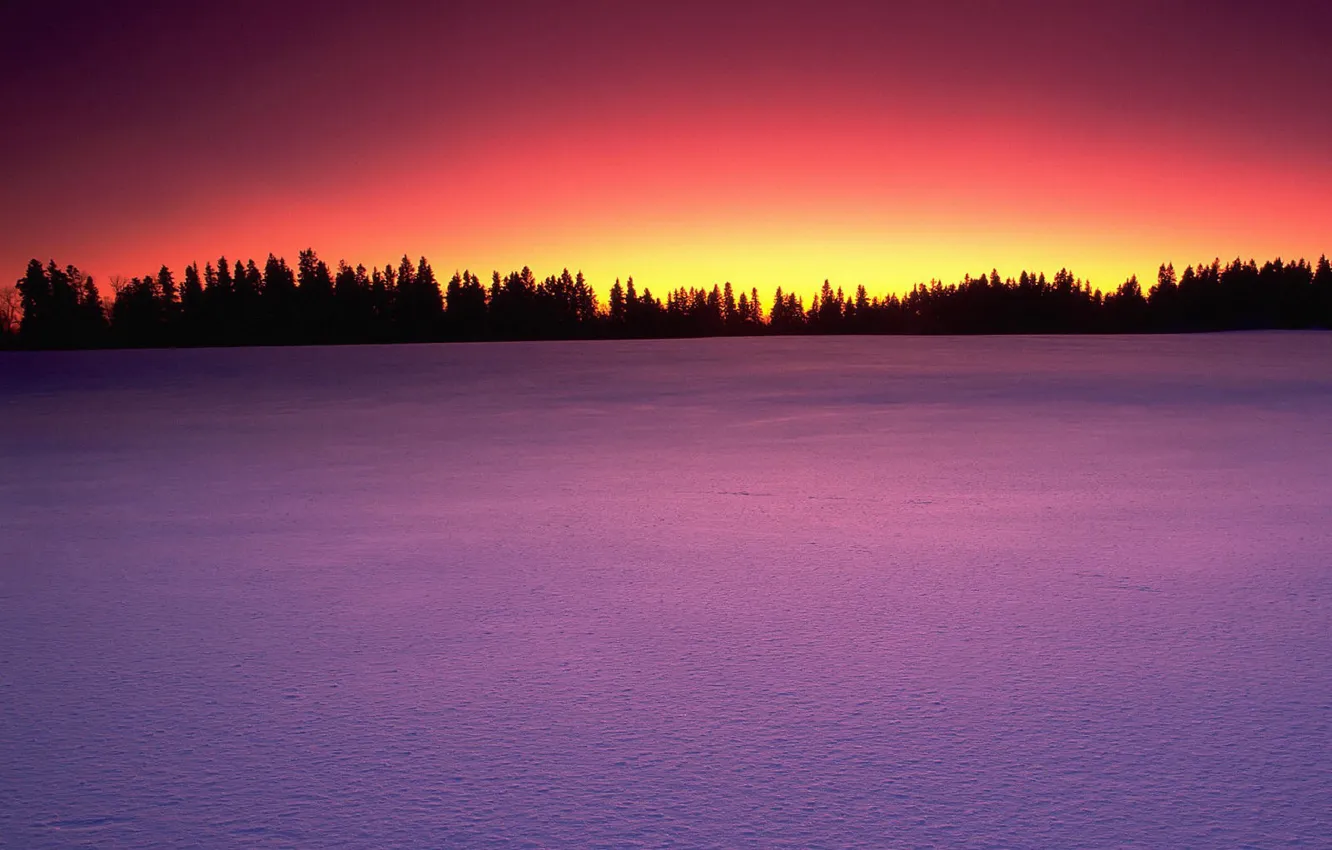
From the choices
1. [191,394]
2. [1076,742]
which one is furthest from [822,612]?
[191,394]

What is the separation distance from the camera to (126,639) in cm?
285

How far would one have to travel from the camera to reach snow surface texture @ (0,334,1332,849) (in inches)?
72.5

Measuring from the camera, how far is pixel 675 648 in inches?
106

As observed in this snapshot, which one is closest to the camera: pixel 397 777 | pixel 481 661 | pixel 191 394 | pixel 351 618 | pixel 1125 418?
pixel 397 777

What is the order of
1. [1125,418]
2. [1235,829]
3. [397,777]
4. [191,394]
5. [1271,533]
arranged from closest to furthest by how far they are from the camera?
[1235,829] < [397,777] < [1271,533] < [1125,418] < [191,394]

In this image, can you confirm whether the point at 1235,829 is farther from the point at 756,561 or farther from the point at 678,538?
the point at 678,538

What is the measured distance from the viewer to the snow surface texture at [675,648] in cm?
184

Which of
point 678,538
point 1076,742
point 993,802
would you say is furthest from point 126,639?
point 1076,742

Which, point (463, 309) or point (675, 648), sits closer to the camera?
point (675, 648)

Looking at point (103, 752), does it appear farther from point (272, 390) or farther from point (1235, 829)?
point (272, 390)

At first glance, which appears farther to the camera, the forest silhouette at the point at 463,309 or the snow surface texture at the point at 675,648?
the forest silhouette at the point at 463,309

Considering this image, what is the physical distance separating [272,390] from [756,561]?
11.6m

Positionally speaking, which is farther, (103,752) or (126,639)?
(126,639)

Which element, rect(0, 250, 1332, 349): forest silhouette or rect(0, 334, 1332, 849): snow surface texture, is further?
rect(0, 250, 1332, 349): forest silhouette
